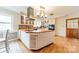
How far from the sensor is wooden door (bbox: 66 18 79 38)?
3.52 meters

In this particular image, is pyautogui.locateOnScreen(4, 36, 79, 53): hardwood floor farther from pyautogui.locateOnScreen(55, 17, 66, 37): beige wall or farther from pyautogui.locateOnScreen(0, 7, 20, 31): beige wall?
pyautogui.locateOnScreen(0, 7, 20, 31): beige wall

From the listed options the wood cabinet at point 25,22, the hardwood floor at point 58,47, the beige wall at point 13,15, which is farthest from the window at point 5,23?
the hardwood floor at point 58,47

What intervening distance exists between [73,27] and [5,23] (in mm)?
2421

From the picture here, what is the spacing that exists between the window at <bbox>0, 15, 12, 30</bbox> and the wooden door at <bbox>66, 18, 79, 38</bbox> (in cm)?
208

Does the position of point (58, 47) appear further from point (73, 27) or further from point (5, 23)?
point (5, 23)

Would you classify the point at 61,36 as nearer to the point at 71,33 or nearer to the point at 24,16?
the point at 71,33

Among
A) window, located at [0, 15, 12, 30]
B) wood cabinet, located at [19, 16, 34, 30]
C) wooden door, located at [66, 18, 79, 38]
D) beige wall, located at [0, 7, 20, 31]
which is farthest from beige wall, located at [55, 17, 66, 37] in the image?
window, located at [0, 15, 12, 30]

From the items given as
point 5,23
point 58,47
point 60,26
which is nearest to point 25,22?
point 5,23

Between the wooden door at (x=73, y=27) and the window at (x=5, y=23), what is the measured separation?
208cm

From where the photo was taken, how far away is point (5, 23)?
2.83 metres

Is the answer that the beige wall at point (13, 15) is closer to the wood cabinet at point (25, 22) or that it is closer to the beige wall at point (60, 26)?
the wood cabinet at point (25, 22)

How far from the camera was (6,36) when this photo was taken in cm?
282
